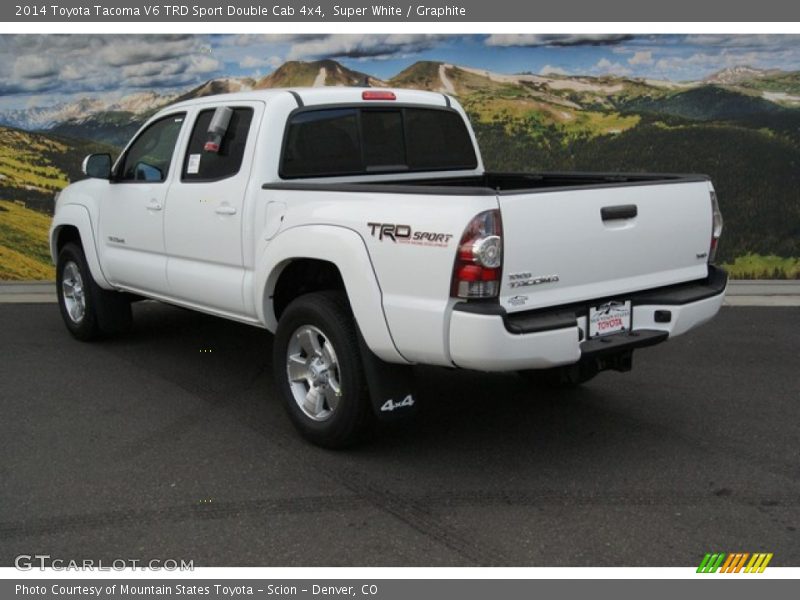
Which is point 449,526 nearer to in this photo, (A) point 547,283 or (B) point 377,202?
(A) point 547,283

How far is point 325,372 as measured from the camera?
483cm

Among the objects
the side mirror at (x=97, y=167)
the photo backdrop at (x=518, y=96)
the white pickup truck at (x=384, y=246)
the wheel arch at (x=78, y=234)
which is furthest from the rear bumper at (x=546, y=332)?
the photo backdrop at (x=518, y=96)

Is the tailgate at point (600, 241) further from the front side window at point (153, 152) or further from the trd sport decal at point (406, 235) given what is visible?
the front side window at point (153, 152)

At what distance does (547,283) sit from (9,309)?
7010 mm

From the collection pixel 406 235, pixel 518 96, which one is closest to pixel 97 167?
pixel 406 235

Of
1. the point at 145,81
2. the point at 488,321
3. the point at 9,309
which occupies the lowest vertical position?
the point at 9,309

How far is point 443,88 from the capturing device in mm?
10859

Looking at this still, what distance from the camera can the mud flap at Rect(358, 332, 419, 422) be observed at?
448cm

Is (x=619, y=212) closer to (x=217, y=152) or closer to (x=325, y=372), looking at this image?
(x=325, y=372)

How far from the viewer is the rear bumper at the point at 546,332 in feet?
13.0

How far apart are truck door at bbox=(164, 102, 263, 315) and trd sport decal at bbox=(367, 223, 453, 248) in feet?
4.27

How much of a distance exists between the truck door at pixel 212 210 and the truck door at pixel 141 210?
0.19 metres

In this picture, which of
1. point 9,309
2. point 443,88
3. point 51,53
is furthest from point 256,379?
point 51,53

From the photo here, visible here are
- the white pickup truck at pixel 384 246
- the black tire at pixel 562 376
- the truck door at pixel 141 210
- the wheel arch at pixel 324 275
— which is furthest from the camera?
the truck door at pixel 141 210
